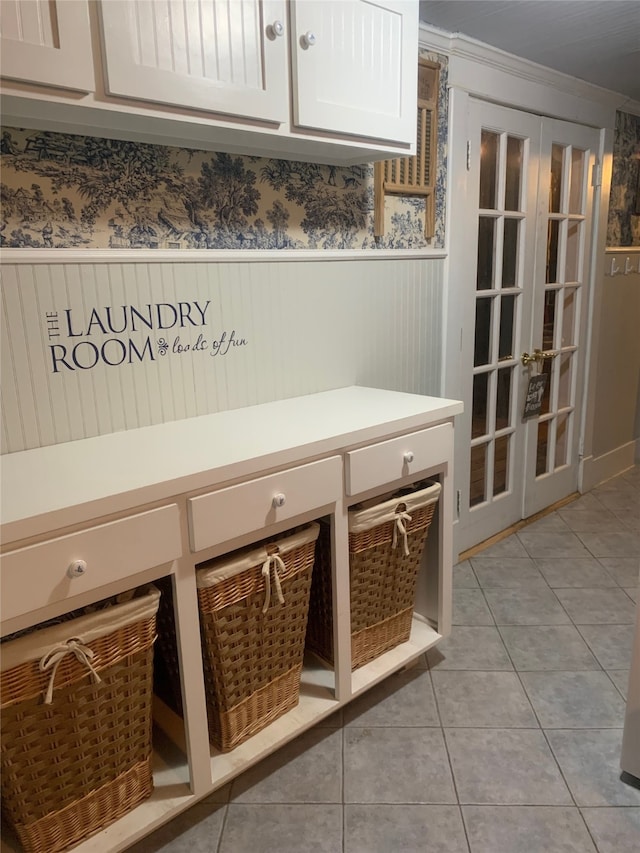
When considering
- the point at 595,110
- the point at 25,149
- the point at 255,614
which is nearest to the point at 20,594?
the point at 255,614

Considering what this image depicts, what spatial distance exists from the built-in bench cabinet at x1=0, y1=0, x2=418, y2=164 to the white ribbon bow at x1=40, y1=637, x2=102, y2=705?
1.03m

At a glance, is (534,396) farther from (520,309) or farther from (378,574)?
(378,574)

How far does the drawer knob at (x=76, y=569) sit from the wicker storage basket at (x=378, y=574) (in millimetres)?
754

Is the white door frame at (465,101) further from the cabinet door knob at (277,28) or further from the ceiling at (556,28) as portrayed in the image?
the cabinet door knob at (277,28)

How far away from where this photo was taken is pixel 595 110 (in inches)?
123

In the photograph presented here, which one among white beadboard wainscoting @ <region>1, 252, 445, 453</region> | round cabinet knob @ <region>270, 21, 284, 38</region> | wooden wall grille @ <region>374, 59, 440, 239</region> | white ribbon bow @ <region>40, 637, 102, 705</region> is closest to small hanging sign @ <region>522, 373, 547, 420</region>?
white beadboard wainscoting @ <region>1, 252, 445, 453</region>

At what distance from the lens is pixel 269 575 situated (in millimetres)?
1563

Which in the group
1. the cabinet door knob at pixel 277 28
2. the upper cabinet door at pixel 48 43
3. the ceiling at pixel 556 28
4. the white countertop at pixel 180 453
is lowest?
the white countertop at pixel 180 453

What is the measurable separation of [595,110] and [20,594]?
10.8 feet

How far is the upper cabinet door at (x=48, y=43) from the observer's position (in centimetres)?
114

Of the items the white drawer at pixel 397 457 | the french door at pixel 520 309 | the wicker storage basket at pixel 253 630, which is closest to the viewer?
the wicker storage basket at pixel 253 630

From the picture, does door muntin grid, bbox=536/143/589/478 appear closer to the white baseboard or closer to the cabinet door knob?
the white baseboard

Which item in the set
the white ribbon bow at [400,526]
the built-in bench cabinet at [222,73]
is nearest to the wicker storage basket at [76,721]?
the white ribbon bow at [400,526]

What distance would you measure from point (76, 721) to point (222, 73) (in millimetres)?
1415
